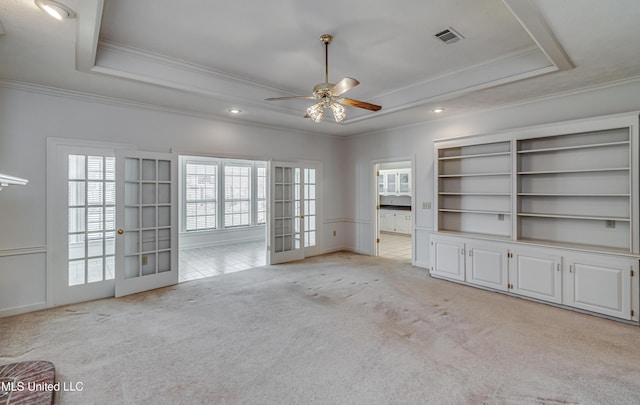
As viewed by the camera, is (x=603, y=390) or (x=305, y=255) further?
(x=305, y=255)

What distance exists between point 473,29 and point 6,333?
5515 mm

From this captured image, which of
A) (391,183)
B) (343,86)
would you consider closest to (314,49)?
(343,86)

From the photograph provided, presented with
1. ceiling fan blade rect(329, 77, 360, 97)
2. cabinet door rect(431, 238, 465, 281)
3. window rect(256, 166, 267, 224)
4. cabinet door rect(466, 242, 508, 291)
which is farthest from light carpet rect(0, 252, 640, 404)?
window rect(256, 166, 267, 224)

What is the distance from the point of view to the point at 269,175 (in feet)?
18.9

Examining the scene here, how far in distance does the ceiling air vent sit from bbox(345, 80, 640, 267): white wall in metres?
2.02

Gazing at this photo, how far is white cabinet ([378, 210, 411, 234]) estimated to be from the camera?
940 cm

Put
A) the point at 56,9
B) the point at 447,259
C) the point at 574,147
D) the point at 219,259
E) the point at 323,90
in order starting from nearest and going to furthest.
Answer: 1. the point at 56,9
2. the point at 323,90
3. the point at 574,147
4. the point at 447,259
5. the point at 219,259

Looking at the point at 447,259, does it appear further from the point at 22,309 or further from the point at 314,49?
the point at 22,309

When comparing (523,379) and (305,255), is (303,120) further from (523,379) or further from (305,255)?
(523,379)

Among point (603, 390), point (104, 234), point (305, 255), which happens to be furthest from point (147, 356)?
point (305, 255)

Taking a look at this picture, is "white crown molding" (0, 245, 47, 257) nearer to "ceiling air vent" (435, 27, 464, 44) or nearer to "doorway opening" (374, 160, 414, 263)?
"ceiling air vent" (435, 27, 464, 44)

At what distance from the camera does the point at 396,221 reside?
9758 millimetres

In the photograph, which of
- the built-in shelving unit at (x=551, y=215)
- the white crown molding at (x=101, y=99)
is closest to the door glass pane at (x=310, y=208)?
the white crown molding at (x=101, y=99)

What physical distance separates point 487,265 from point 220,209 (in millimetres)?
6590
